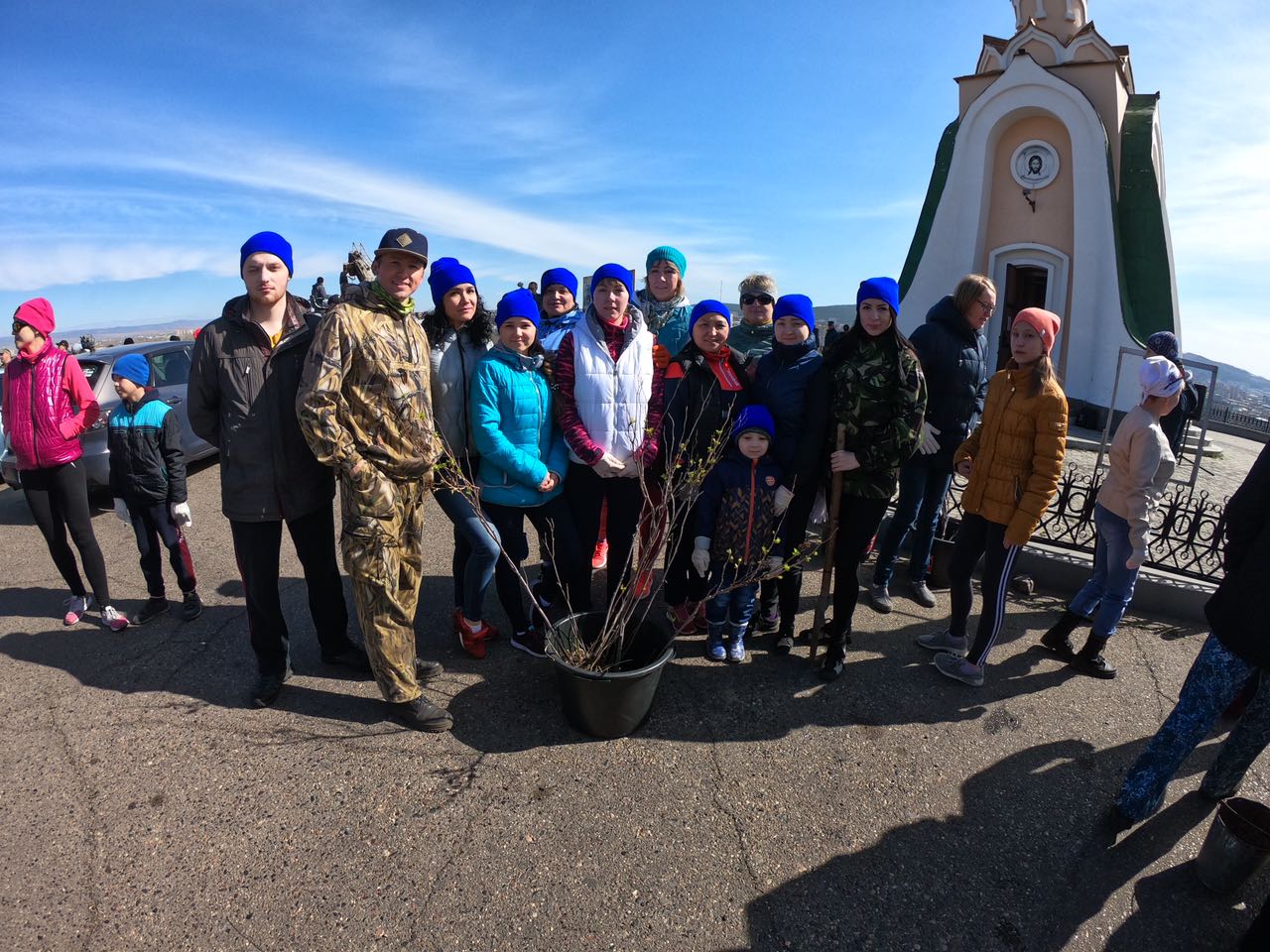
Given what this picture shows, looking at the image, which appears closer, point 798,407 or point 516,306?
point 516,306

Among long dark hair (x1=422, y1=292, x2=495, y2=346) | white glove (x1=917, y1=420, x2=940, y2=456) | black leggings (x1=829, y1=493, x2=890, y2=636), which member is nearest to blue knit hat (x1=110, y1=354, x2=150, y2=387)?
long dark hair (x1=422, y1=292, x2=495, y2=346)

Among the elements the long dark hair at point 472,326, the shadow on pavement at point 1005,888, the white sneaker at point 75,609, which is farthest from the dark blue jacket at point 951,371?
the white sneaker at point 75,609

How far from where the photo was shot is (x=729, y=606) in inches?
145

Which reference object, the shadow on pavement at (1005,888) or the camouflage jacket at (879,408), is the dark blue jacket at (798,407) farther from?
the shadow on pavement at (1005,888)

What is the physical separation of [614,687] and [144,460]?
11.2 ft

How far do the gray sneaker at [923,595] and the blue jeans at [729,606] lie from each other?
1512mm

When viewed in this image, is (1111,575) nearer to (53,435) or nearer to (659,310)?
(659,310)

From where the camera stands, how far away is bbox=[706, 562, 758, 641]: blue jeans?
3.52m

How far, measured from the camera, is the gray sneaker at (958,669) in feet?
11.3

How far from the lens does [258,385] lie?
2836mm

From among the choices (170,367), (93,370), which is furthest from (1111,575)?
(170,367)

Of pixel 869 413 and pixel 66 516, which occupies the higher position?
pixel 869 413

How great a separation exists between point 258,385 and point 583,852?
2415 millimetres

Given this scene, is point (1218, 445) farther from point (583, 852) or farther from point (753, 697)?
point (583, 852)
